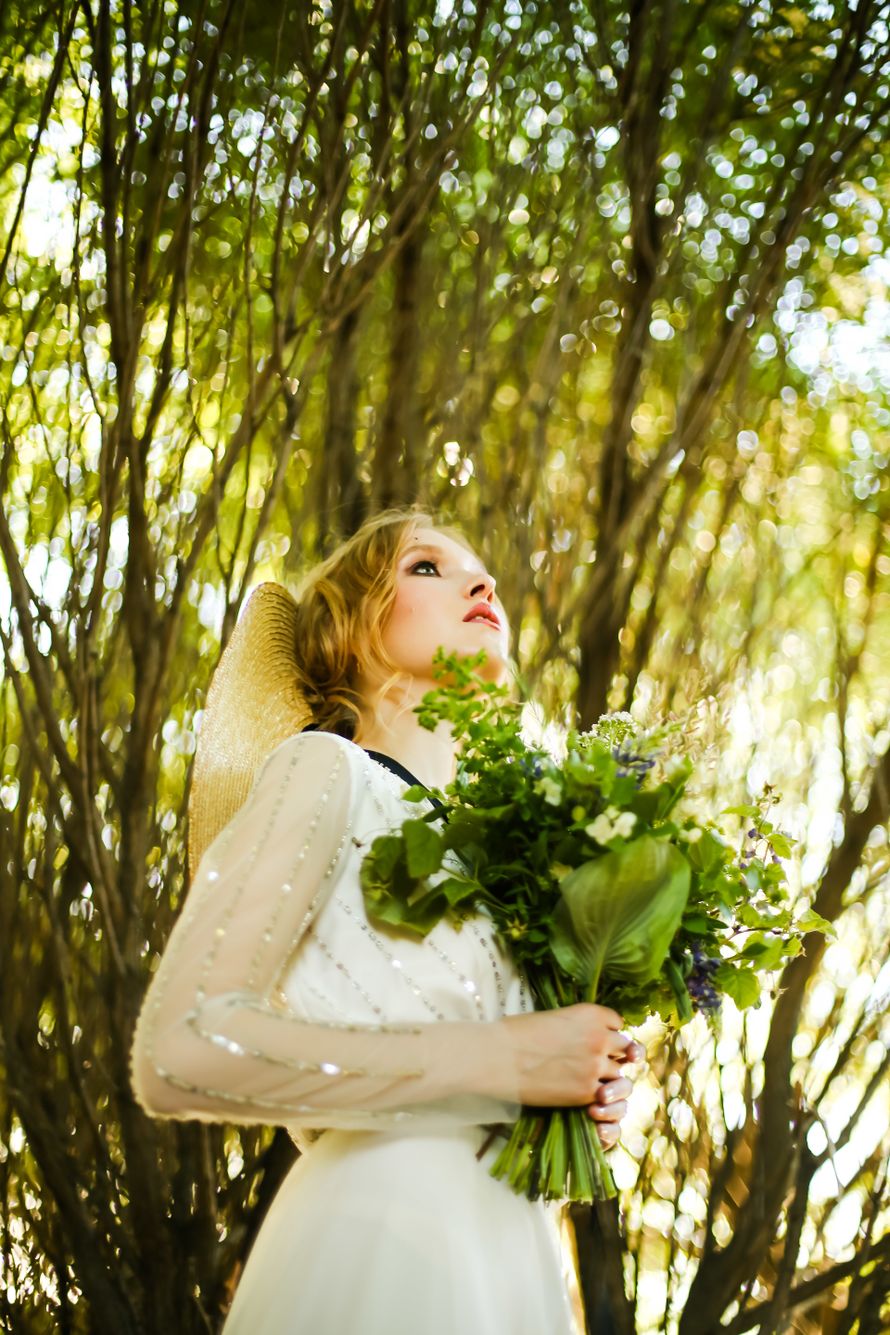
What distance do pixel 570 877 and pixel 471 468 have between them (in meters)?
1.49

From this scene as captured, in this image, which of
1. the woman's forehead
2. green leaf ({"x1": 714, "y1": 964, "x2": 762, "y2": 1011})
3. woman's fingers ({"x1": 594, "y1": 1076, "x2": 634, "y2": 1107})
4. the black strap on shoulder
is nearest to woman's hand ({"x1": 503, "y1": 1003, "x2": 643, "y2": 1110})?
woman's fingers ({"x1": 594, "y1": 1076, "x2": 634, "y2": 1107})

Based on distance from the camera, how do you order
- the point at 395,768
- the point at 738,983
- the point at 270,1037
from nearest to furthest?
the point at 270,1037 < the point at 738,983 < the point at 395,768

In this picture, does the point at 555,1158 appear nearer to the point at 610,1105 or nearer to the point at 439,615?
the point at 610,1105

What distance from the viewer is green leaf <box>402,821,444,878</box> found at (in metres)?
1.07

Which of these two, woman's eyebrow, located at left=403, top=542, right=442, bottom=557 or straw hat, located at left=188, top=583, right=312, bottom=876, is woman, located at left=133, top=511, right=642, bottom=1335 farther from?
woman's eyebrow, located at left=403, top=542, right=442, bottom=557

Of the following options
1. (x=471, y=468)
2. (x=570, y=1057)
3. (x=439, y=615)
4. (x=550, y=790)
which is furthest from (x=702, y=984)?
(x=471, y=468)

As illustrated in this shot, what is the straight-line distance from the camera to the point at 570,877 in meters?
1.06

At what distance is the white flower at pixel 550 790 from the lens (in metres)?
1.05

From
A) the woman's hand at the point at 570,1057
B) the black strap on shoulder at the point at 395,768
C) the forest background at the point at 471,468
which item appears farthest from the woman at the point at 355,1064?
the forest background at the point at 471,468

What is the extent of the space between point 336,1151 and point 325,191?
4.72 ft

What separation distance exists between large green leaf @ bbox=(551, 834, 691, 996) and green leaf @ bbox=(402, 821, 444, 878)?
12 centimetres

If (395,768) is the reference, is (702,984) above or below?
below

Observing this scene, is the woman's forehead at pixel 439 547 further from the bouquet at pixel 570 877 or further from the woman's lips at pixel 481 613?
the bouquet at pixel 570 877

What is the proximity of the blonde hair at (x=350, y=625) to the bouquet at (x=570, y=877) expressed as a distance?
0.29 metres
